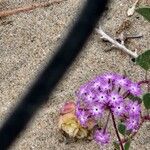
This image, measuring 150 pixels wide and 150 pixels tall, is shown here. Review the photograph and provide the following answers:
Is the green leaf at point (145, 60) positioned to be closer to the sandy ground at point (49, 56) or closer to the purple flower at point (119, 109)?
the purple flower at point (119, 109)

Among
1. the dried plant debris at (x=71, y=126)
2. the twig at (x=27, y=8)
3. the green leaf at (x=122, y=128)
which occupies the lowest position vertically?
the twig at (x=27, y=8)

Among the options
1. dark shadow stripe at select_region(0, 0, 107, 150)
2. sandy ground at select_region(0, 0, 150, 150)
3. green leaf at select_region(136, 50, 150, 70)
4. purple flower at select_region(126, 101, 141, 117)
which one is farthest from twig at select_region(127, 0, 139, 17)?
purple flower at select_region(126, 101, 141, 117)

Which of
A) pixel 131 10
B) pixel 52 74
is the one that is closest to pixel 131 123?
pixel 52 74

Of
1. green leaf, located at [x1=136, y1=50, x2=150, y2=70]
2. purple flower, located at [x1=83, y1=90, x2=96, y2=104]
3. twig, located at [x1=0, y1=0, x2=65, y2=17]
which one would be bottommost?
twig, located at [x1=0, y1=0, x2=65, y2=17]

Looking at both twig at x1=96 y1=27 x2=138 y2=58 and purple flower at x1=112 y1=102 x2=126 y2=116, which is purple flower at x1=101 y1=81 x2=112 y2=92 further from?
twig at x1=96 y1=27 x2=138 y2=58

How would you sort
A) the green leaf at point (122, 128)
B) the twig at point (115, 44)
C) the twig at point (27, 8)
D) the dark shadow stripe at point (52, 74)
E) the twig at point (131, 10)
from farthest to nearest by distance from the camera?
1. the twig at point (27, 8)
2. the twig at point (131, 10)
3. the twig at point (115, 44)
4. the dark shadow stripe at point (52, 74)
5. the green leaf at point (122, 128)

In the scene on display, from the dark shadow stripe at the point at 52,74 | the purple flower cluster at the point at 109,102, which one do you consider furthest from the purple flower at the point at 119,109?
the dark shadow stripe at the point at 52,74

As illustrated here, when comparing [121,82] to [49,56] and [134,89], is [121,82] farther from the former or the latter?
[49,56]

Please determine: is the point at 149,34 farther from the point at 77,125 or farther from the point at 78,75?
the point at 77,125
